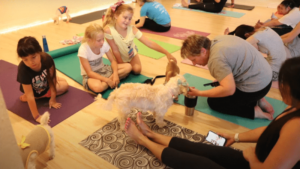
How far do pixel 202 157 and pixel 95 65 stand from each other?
1.67 metres

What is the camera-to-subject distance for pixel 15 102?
90.0 inches

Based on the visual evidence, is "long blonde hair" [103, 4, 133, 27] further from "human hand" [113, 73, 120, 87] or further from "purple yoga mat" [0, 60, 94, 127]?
"purple yoga mat" [0, 60, 94, 127]

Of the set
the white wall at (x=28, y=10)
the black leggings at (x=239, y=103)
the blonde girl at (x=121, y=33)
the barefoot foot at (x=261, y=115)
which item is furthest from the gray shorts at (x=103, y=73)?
the white wall at (x=28, y=10)

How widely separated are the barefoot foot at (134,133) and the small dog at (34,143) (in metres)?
0.57

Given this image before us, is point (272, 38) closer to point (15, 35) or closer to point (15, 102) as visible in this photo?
point (15, 102)

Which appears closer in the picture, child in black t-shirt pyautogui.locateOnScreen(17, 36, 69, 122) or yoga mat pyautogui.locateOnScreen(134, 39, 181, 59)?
child in black t-shirt pyautogui.locateOnScreen(17, 36, 69, 122)

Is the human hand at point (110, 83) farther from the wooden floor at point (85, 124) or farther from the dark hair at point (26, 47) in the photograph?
the dark hair at point (26, 47)

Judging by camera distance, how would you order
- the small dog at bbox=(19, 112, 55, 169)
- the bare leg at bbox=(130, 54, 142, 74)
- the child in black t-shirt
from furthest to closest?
the bare leg at bbox=(130, 54, 142, 74), the child in black t-shirt, the small dog at bbox=(19, 112, 55, 169)

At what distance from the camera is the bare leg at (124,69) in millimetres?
2682

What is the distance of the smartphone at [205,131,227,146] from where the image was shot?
168 centimetres

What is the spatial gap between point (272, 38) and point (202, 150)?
1.74 metres

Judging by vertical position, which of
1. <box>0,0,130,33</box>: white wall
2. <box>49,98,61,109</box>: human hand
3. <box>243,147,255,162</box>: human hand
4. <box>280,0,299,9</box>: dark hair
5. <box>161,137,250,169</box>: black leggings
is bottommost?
<box>49,98,61,109</box>: human hand

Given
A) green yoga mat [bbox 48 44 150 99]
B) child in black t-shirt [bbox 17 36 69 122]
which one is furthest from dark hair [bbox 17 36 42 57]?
green yoga mat [bbox 48 44 150 99]

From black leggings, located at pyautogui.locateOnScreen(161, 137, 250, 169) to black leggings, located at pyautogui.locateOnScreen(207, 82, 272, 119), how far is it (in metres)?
0.84
